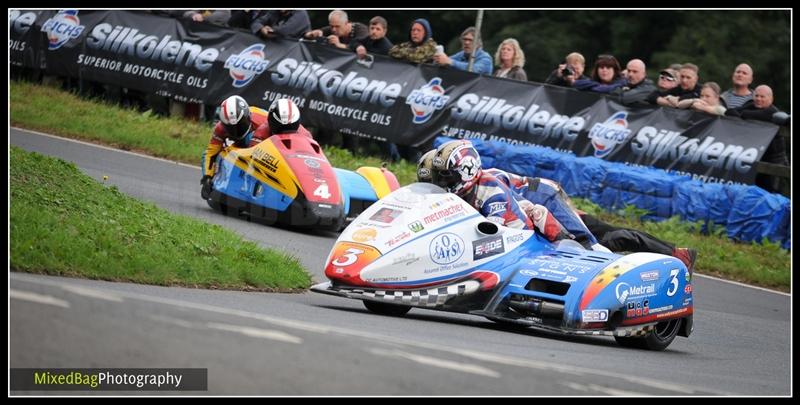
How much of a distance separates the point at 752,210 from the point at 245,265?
7.99 metres

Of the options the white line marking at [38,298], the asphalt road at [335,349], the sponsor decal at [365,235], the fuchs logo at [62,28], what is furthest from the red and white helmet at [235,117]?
the fuchs logo at [62,28]

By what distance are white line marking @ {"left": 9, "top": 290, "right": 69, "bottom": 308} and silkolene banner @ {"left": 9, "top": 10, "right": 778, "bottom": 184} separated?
1167cm

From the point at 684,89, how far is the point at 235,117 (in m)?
6.62

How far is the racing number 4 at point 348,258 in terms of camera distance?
9203 mm

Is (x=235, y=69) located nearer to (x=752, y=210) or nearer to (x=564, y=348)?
(x=752, y=210)

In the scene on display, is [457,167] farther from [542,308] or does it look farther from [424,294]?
[542,308]

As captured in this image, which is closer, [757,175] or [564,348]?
[564,348]

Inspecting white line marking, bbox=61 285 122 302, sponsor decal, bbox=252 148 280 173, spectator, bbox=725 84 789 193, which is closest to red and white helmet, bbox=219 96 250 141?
sponsor decal, bbox=252 148 280 173

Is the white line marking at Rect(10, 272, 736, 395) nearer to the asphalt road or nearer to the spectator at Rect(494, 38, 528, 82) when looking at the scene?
the asphalt road

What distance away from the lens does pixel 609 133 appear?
57.3 ft

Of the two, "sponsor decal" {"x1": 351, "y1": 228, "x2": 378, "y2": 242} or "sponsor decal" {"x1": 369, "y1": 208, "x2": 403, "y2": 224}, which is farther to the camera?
"sponsor decal" {"x1": 369, "y1": 208, "x2": 403, "y2": 224}

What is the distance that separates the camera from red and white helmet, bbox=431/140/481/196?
9992 millimetres

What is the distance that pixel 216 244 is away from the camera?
10477 mm

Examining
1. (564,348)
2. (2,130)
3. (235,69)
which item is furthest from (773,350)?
(235,69)
